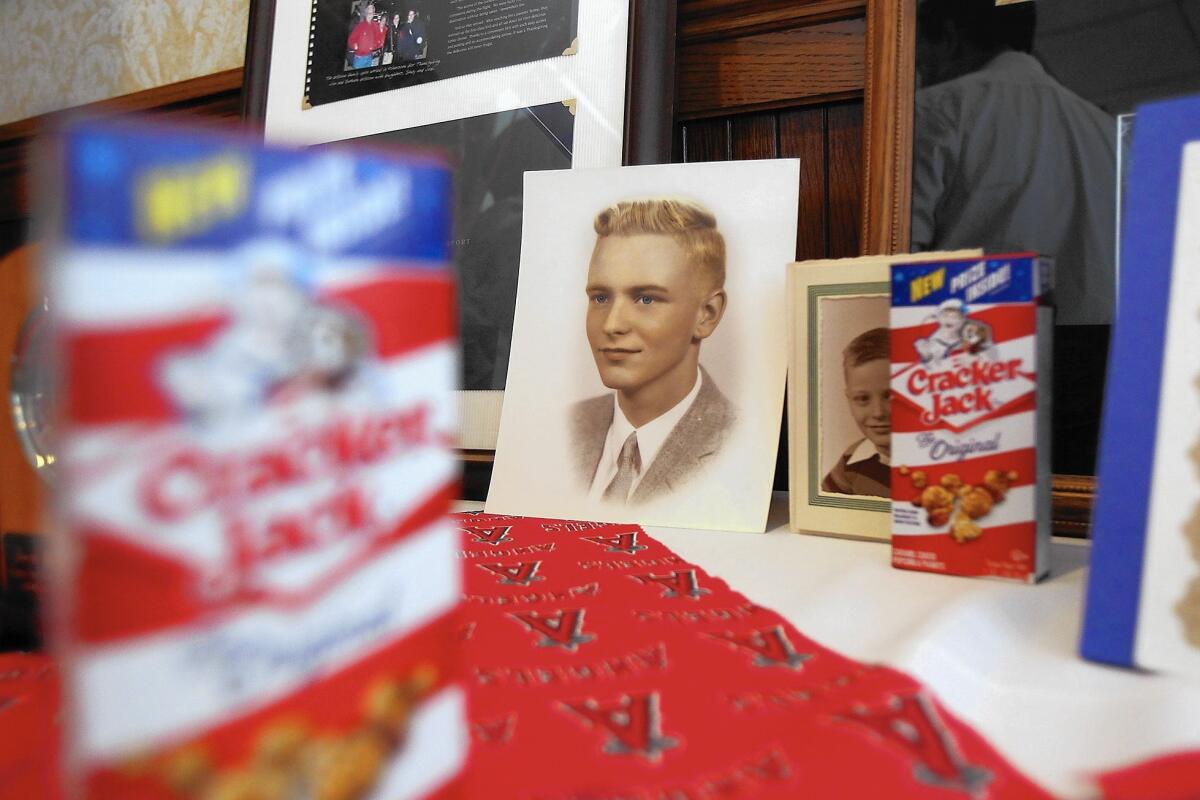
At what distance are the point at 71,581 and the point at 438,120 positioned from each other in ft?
3.40

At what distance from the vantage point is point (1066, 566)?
75 centimetres

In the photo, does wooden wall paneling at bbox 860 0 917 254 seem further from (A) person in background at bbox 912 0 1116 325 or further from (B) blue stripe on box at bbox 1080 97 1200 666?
(B) blue stripe on box at bbox 1080 97 1200 666

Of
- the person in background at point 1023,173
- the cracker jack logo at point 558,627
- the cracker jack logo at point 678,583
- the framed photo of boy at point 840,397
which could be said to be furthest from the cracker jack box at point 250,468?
the person in background at point 1023,173

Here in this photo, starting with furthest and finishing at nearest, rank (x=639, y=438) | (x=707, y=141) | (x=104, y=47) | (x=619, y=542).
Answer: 1. (x=104, y=47)
2. (x=707, y=141)
3. (x=639, y=438)
4. (x=619, y=542)

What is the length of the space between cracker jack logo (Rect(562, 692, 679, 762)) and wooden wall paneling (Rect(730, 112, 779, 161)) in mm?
840

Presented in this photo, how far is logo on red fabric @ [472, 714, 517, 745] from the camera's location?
0.42 meters

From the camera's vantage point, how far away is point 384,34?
125 cm

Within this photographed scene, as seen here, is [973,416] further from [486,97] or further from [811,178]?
[486,97]

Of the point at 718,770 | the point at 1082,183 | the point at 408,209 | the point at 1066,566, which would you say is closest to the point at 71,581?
the point at 408,209

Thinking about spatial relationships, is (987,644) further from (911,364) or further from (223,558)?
(223,558)

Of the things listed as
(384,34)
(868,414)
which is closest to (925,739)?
(868,414)

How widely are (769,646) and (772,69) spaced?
82cm

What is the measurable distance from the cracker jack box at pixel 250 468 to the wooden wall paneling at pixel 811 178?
0.86m

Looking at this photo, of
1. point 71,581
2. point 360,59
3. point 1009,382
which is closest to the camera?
point 71,581
